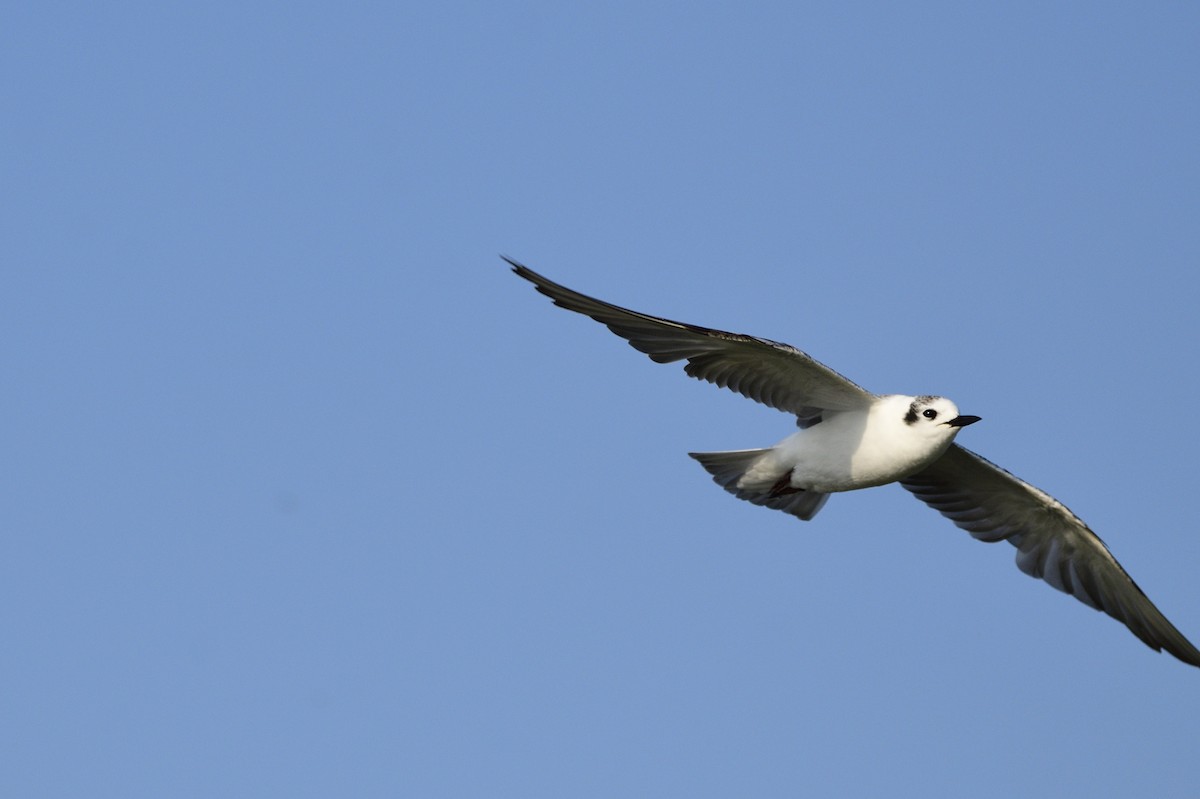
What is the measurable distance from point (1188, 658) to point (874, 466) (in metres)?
3.79

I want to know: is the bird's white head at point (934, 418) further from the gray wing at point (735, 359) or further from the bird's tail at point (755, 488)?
the bird's tail at point (755, 488)

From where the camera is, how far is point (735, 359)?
488 inches

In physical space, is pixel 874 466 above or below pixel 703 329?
below

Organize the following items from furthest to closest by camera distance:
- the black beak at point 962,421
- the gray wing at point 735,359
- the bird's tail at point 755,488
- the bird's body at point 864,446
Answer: the bird's tail at point 755,488
the bird's body at point 864,446
the black beak at point 962,421
the gray wing at point 735,359

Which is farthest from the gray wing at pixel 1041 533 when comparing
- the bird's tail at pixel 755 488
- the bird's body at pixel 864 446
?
the bird's body at pixel 864 446

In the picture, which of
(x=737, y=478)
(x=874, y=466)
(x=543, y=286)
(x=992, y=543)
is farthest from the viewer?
(x=992, y=543)

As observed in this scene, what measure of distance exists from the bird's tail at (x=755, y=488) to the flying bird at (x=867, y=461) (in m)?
0.01

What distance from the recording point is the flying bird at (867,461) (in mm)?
12086

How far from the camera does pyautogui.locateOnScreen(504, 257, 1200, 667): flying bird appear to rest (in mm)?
12086

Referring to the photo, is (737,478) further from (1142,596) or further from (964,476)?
(1142,596)

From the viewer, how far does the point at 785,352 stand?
1196 centimetres

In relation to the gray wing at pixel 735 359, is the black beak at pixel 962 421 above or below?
below

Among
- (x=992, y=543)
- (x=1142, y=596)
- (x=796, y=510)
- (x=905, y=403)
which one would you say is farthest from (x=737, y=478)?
(x=1142, y=596)

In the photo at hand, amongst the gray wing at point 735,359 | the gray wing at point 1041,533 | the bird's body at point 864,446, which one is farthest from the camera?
the gray wing at point 1041,533
